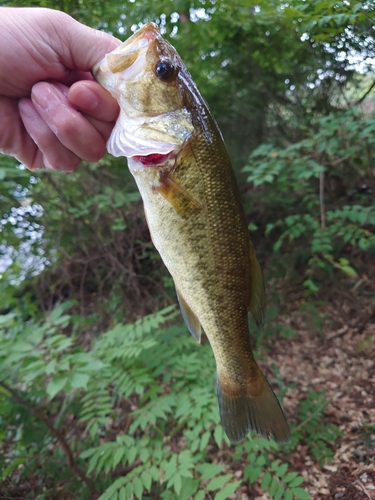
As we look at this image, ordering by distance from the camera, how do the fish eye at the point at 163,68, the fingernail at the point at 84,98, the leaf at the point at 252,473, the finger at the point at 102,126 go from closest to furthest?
the fish eye at the point at 163,68
the fingernail at the point at 84,98
the finger at the point at 102,126
the leaf at the point at 252,473

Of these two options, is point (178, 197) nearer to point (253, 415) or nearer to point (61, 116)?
point (61, 116)

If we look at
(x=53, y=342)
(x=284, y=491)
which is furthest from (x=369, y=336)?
(x=53, y=342)

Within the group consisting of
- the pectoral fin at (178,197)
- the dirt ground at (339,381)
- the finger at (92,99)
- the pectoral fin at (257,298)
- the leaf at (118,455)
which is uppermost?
the finger at (92,99)

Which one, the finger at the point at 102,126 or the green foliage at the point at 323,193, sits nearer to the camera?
the finger at the point at 102,126

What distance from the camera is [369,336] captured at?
12.4 ft

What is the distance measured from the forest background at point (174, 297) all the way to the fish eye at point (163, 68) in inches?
51.8

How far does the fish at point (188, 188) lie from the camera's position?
1275 mm

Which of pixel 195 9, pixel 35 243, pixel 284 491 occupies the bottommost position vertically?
pixel 284 491

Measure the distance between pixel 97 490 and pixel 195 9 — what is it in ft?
14.7

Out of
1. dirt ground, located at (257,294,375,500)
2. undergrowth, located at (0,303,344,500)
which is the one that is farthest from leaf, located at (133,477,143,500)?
dirt ground, located at (257,294,375,500)

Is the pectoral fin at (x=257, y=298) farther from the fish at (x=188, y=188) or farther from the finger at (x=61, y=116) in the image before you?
the finger at (x=61, y=116)

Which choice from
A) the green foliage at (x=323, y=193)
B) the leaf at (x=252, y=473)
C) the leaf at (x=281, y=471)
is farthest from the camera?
the green foliage at (x=323, y=193)

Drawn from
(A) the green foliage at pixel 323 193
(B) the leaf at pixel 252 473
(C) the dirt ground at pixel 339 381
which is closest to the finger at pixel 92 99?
(A) the green foliage at pixel 323 193

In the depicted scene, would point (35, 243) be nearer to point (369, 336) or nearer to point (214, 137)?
point (214, 137)
